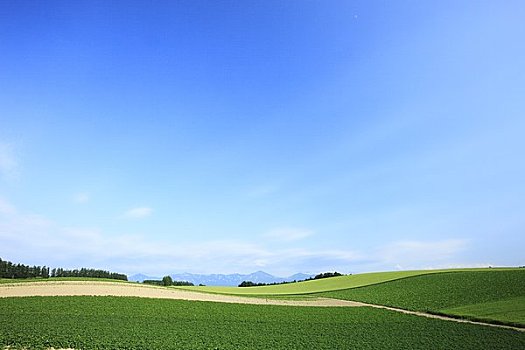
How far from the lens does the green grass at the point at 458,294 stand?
1790 inches

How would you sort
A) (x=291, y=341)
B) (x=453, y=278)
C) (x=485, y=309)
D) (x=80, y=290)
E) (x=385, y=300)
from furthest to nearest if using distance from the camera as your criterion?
(x=453, y=278) < (x=385, y=300) < (x=80, y=290) < (x=485, y=309) < (x=291, y=341)

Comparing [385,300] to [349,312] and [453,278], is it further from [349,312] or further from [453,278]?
[453,278]

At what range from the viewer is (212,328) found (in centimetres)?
3266

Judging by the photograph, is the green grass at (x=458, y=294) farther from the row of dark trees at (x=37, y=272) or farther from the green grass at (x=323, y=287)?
the row of dark trees at (x=37, y=272)

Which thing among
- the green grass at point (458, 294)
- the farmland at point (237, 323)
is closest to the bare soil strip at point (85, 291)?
the farmland at point (237, 323)

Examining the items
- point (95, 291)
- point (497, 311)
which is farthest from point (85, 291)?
point (497, 311)

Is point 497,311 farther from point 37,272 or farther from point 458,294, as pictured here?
point 37,272

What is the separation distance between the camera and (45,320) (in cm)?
3122

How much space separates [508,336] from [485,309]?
14597 mm

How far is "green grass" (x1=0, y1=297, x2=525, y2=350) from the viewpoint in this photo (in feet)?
86.1

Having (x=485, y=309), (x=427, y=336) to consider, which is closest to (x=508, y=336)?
(x=427, y=336)

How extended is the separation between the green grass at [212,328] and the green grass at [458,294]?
8.13 metres

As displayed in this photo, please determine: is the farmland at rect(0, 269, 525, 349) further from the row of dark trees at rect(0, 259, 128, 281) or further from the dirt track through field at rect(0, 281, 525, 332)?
the row of dark trees at rect(0, 259, 128, 281)

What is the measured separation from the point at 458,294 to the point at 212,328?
4052 centimetres
